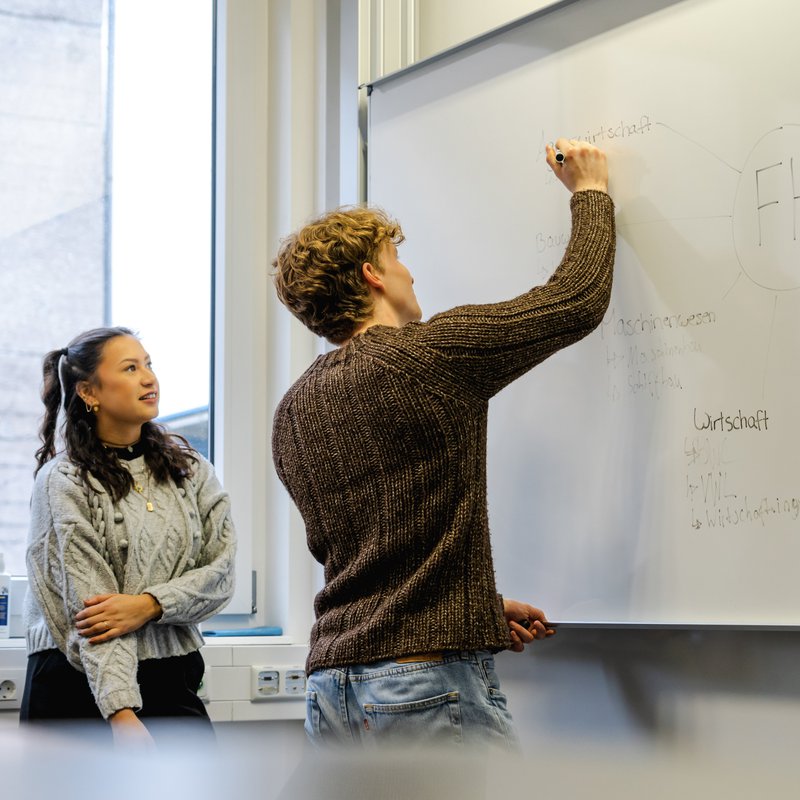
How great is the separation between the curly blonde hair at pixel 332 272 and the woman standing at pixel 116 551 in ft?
2.44

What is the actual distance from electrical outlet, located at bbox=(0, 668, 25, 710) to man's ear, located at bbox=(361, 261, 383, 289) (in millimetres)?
1459

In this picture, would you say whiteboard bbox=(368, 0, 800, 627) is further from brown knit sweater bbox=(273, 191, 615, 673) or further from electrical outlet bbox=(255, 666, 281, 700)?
electrical outlet bbox=(255, 666, 281, 700)

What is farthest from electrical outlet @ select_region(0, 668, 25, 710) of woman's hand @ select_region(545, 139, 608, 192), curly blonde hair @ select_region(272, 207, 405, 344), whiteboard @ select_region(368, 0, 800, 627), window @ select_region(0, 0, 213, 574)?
woman's hand @ select_region(545, 139, 608, 192)

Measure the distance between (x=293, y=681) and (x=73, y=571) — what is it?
744 mm

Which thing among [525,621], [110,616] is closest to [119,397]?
[110,616]

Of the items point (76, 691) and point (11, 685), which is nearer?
point (76, 691)

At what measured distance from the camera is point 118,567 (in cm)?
207

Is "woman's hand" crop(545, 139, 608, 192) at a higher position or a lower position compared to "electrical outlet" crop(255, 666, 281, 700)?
higher

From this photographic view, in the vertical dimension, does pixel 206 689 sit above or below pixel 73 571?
below

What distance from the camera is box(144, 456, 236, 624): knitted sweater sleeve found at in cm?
204

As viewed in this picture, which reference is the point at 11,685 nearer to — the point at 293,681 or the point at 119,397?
the point at 293,681

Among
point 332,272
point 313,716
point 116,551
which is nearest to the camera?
point 313,716

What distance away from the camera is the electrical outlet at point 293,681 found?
2.51 metres

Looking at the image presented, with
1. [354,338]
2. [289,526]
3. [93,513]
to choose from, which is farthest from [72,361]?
[354,338]
